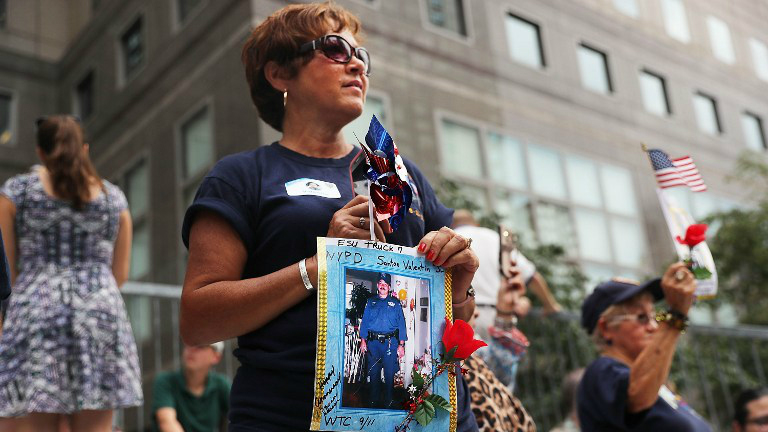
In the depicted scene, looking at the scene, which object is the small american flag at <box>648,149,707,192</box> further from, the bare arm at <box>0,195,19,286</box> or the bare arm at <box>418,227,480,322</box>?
the bare arm at <box>0,195,19,286</box>

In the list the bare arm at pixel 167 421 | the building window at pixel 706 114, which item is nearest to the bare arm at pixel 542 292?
the bare arm at pixel 167 421

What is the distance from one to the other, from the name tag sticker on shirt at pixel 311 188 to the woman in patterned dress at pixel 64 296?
168cm

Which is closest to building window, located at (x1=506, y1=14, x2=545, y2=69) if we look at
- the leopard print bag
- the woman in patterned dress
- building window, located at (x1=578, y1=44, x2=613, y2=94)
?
building window, located at (x1=578, y1=44, x2=613, y2=94)

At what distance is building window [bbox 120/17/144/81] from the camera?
995 cm

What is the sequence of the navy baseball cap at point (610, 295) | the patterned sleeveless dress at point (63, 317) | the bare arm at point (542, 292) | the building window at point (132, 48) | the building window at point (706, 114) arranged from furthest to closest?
the building window at point (706, 114) → the building window at point (132, 48) → the bare arm at point (542, 292) → the navy baseball cap at point (610, 295) → the patterned sleeveless dress at point (63, 317)

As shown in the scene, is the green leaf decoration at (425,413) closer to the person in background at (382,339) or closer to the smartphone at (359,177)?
the person in background at (382,339)

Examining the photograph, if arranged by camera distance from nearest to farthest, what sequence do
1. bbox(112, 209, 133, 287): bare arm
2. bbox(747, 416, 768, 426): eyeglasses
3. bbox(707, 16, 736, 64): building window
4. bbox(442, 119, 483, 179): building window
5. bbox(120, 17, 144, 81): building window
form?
bbox(112, 209, 133, 287): bare arm
bbox(747, 416, 768, 426): eyeglasses
bbox(442, 119, 483, 179): building window
bbox(120, 17, 144, 81): building window
bbox(707, 16, 736, 64): building window

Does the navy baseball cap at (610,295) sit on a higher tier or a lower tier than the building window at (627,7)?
lower

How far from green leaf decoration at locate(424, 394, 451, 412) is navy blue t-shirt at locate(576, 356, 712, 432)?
2.04 metres

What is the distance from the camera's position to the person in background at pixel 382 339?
5.92ft

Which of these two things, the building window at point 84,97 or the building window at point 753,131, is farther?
the building window at point 753,131

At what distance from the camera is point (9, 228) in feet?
11.5

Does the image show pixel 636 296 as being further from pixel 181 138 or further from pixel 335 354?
pixel 181 138

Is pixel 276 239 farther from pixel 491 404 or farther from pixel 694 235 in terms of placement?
pixel 694 235
